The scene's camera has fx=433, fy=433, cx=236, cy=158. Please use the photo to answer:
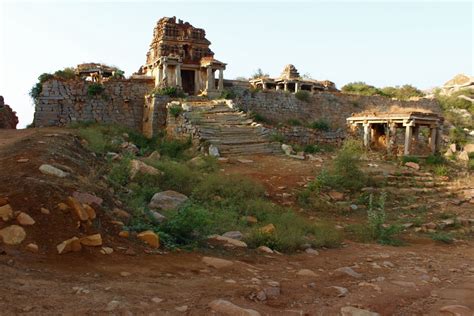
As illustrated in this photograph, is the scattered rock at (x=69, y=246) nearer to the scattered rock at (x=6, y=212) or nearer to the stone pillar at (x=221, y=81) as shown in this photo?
the scattered rock at (x=6, y=212)

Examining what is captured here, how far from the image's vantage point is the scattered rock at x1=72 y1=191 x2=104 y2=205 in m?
4.88

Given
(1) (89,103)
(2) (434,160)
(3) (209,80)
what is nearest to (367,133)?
(2) (434,160)

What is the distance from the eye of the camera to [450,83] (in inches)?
1805

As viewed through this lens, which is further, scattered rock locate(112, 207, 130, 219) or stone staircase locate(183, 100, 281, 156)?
stone staircase locate(183, 100, 281, 156)

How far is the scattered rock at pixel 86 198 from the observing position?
4.88m

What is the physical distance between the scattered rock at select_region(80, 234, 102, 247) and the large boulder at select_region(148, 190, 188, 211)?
2314 millimetres

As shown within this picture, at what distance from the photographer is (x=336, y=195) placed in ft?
33.8

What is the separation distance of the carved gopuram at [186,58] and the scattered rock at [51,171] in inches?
663

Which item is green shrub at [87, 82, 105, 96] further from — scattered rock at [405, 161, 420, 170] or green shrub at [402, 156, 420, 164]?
scattered rock at [405, 161, 420, 170]

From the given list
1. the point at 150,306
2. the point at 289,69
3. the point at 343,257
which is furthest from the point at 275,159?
the point at 289,69

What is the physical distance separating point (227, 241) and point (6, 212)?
253cm

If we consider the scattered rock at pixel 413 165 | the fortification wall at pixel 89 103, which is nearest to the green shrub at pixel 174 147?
the fortification wall at pixel 89 103

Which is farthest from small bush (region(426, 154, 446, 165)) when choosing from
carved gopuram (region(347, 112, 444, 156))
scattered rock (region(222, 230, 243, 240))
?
scattered rock (region(222, 230, 243, 240))

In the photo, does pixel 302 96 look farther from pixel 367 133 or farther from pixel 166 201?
pixel 166 201
